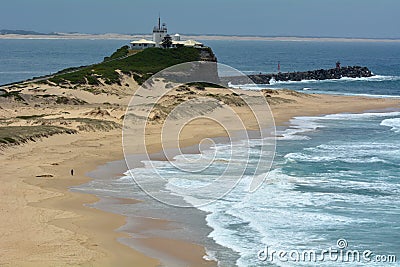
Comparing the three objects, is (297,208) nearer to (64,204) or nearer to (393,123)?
(64,204)

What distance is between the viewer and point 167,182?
28.3 metres

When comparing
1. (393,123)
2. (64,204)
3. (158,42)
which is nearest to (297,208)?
(64,204)

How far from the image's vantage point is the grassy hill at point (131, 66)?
203 feet

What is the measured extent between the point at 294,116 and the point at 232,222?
113 ft

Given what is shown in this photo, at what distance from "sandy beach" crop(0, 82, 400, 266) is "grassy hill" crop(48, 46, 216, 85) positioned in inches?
556

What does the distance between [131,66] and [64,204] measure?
1947 inches

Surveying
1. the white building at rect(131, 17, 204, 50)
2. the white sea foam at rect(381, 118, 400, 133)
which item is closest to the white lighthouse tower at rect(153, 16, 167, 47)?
the white building at rect(131, 17, 204, 50)

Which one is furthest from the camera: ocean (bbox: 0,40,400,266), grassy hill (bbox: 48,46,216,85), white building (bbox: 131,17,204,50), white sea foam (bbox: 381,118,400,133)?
white building (bbox: 131,17,204,50)

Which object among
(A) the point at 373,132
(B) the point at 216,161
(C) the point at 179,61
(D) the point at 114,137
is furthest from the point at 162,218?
(C) the point at 179,61

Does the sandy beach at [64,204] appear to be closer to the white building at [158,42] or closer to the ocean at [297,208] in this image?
the ocean at [297,208]

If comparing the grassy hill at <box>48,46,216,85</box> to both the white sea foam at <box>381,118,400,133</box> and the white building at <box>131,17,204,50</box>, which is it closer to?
the white building at <box>131,17,204,50</box>

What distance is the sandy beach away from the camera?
18.6 m

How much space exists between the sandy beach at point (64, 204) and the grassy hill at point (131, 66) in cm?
1411

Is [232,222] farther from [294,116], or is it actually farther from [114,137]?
[294,116]
